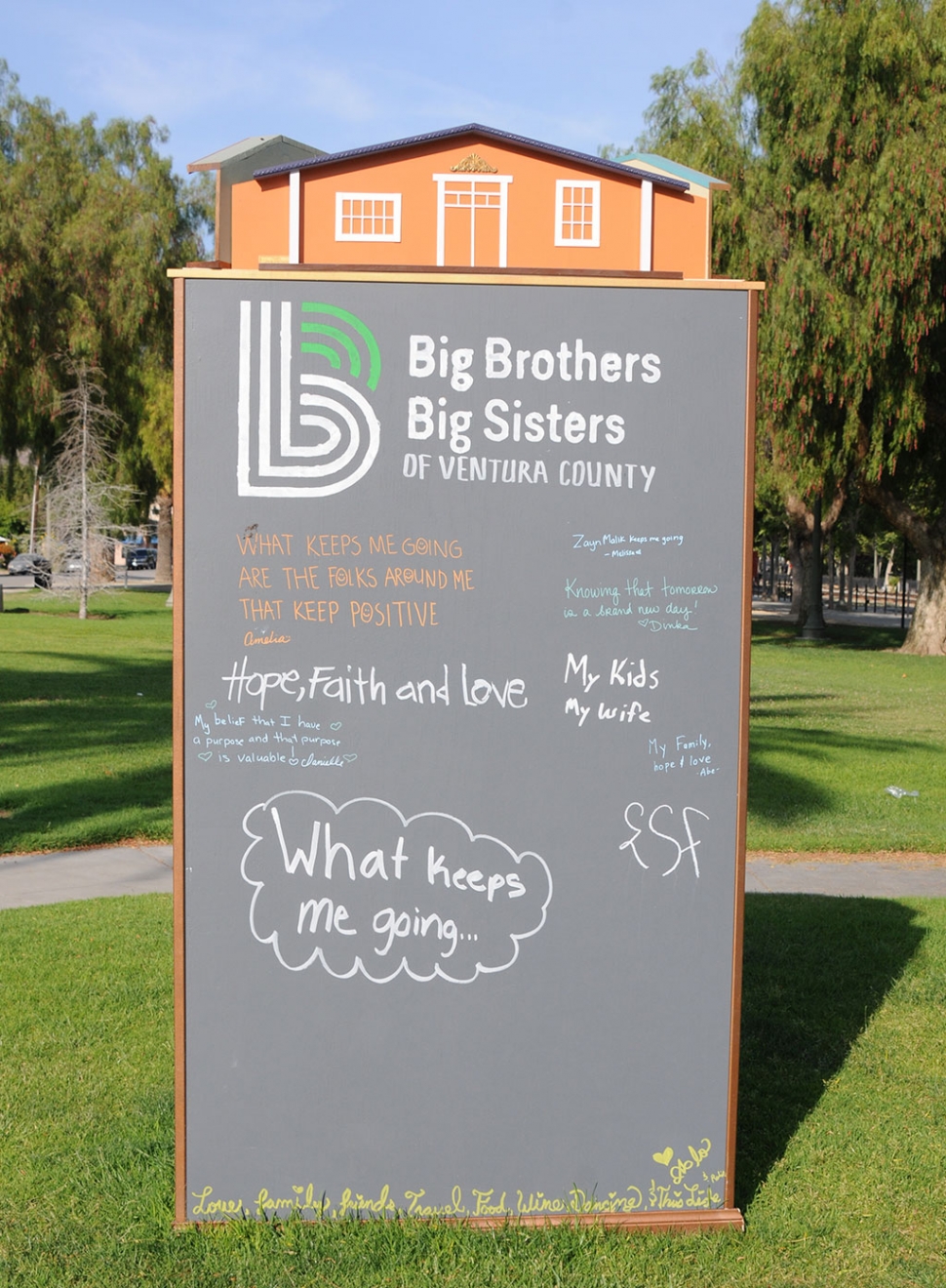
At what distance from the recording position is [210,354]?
3.64 metres

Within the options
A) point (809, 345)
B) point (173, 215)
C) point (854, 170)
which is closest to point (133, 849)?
point (809, 345)

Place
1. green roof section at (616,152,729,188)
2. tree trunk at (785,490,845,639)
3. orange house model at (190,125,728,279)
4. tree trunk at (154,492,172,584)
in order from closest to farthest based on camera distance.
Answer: green roof section at (616,152,729,188) → orange house model at (190,125,728,279) → tree trunk at (785,490,845,639) → tree trunk at (154,492,172,584)

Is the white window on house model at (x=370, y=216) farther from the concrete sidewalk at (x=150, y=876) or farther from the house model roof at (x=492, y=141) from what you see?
the concrete sidewalk at (x=150, y=876)

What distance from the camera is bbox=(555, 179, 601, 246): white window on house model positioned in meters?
5.82

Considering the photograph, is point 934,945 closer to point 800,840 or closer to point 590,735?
point 800,840

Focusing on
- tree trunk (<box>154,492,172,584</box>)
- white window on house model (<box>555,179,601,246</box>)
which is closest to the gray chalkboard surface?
white window on house model (<box>555,179,601,246</box>)

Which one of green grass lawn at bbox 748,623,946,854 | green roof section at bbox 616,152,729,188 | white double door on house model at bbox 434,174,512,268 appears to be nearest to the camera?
green roof section at bbox 616,152,729,188

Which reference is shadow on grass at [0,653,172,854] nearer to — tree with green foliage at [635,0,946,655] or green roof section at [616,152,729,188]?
green roof section at [616,152,729,188]

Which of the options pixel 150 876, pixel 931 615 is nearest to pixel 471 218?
pixel 150 876

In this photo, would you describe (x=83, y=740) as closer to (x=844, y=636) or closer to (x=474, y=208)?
(x=474, y=208)

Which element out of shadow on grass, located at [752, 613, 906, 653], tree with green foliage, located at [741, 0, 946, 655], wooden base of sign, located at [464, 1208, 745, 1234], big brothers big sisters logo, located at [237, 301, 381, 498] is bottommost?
wooden base of sign, located at [464, 1208, 745, 1234]

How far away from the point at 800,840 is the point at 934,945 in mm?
2665

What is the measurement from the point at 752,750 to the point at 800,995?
697 centimetres

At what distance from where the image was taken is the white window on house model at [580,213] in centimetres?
582
